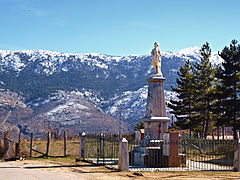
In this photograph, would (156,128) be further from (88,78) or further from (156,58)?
(88,78)

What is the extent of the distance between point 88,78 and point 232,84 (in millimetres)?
145758

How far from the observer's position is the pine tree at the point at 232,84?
31373 mm

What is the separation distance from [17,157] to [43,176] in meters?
9.23

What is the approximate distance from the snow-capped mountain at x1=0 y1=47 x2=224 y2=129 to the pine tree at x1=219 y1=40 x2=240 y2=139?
8939 centimetres

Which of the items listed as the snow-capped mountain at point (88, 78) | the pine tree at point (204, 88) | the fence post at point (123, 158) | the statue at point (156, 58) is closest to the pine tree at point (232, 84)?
the pine tree at point (204, 88)

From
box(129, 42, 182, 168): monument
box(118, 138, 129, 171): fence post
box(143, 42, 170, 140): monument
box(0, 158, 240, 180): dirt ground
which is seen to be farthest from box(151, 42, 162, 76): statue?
box(0, 158, 240, 180): dirt ground

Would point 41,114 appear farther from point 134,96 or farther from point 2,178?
point 2,178

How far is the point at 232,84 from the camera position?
32.1m

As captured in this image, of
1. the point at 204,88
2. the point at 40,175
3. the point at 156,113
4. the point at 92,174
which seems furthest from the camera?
the point at 204,88

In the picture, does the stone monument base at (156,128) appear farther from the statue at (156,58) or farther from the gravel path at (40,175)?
the gravel path at (40,175)

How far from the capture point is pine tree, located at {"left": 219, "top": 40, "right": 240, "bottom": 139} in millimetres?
31373

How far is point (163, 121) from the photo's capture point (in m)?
20.2

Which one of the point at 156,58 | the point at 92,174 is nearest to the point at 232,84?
the point at 156,58

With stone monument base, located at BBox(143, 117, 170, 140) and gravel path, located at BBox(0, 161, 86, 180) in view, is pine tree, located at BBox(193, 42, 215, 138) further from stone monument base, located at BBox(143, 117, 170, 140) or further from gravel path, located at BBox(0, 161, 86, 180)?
gravel path, located at BBox(0, 161, 86, 180)
